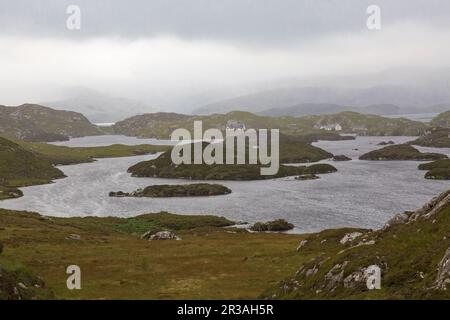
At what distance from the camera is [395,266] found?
4175cm

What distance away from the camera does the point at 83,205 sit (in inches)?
7520

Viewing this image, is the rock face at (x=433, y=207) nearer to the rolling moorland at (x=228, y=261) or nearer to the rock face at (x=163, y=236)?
the rolling moorland at (x=228, y=261)

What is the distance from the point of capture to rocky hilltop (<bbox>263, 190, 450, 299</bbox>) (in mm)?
36375

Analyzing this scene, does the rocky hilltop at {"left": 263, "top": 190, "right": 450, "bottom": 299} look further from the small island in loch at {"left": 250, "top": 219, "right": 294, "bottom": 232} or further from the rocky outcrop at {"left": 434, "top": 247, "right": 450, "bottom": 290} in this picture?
the small island in loch at {"left": 250, "top": 219, "right": 294, "bottom": 232}

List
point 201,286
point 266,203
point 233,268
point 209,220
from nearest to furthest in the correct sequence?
point 201,286
point 233,268
point 209,220
point 266,203

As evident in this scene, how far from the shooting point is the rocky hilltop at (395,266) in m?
36.4

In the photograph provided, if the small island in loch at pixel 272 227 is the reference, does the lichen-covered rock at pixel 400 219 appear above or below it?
above

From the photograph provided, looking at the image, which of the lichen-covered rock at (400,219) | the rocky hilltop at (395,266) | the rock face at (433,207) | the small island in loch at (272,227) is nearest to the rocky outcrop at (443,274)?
the rocky hilltop at (395,266)

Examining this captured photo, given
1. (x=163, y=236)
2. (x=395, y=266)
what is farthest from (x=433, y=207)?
(x=163, y=236)

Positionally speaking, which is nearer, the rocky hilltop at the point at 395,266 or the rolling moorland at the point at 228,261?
the rocky hilltop at the point at 395,266
